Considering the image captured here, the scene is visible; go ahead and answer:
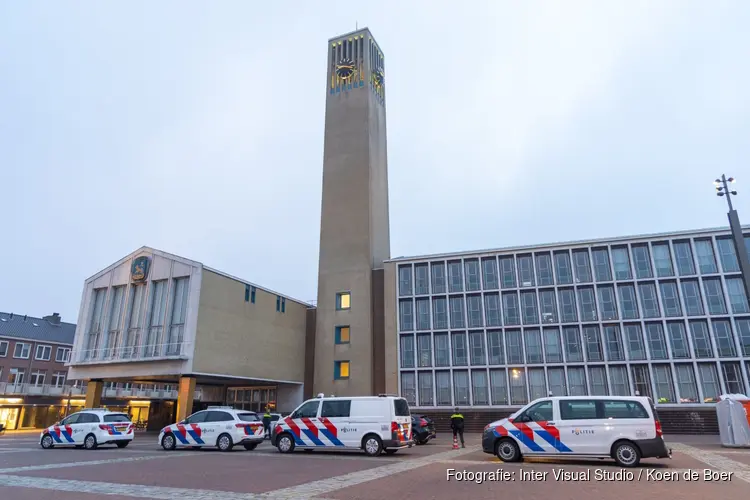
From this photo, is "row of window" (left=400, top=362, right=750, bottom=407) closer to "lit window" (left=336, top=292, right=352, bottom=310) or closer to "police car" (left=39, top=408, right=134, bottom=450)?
"lit window" (left=336, top=292, right=352, bottom=310)

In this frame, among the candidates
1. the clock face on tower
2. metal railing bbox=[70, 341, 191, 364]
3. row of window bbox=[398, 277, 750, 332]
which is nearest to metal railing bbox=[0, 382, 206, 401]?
metal railing bbox=[70, 341, 191, 364]

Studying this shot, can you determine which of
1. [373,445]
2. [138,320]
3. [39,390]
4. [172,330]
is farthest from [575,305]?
[39,390]

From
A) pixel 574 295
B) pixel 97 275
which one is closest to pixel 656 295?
pixel 574 295

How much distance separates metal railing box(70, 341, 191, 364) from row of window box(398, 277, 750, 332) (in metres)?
16.4

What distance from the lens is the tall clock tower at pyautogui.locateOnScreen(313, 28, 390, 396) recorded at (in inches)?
1559

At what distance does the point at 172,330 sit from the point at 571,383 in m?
27.0

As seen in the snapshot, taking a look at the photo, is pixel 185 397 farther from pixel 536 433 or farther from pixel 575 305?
pixel 575 305

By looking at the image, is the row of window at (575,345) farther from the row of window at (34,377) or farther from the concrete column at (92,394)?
the row of window at (34,377)

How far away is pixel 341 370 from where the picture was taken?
131 feet

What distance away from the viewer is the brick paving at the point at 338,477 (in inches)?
392

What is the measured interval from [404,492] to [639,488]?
5.05 metres

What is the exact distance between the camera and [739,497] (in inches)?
366

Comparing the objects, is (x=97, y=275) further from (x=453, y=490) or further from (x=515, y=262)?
(x=453, y=490)

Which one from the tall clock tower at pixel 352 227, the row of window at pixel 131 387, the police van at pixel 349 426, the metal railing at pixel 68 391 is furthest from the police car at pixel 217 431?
the row of window at pixel 131 387
